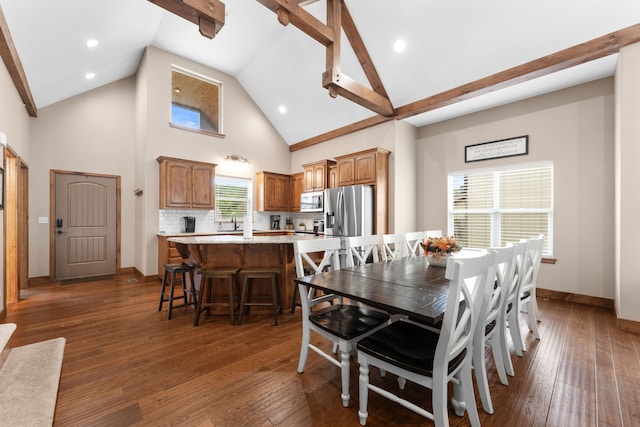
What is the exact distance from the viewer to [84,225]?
18.2 ft

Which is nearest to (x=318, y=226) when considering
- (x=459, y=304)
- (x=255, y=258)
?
(x=255, y=258)

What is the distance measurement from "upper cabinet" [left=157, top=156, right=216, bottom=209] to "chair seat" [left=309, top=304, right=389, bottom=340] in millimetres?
4401

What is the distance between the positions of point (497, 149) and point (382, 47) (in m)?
2.46

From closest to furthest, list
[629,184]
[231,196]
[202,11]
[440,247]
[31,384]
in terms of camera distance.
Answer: [31,384]
[440,247]
[202,11]
[629,184]
[231,196]

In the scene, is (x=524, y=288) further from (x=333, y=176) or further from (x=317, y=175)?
(x=317, y=175)

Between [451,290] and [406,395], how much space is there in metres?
1.06

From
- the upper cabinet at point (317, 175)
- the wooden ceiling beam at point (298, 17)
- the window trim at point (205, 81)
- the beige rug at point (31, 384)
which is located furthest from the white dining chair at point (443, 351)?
the window trim at point (205, 81)

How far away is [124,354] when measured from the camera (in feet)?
8.09

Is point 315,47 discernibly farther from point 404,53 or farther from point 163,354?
point 163,354

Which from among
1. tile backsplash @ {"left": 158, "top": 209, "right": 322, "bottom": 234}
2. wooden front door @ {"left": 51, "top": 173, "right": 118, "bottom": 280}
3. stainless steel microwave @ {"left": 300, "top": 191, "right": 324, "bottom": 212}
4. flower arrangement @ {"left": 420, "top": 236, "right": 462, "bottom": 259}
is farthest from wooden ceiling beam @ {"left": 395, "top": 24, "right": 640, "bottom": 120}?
wooden front door @ {"left": 51, "top": 173, "right": 118, "bottom": 280}

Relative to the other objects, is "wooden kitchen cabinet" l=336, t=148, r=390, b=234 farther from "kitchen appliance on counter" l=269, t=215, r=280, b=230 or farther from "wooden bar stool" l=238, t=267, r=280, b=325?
"kitchen appliance on counter" l=269, t=215, r=280, b=230

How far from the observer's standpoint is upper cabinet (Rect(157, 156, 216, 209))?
5.36 meters

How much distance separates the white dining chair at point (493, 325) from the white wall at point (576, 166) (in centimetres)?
289

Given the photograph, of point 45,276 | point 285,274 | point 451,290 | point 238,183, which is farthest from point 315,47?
point 45,276
